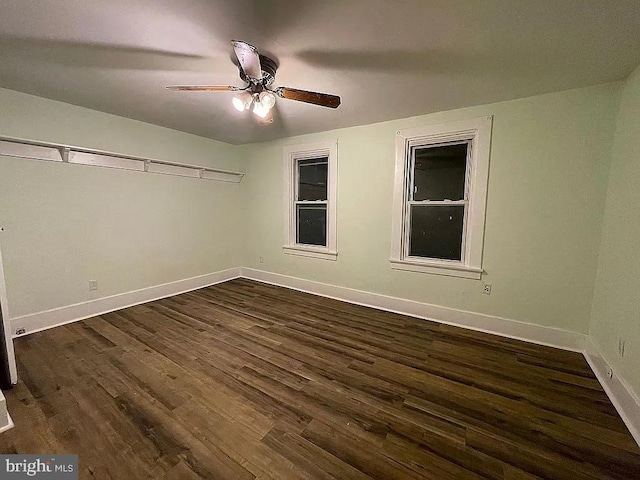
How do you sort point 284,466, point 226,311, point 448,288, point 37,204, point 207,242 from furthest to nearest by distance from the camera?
point 207,242 → point 226,311 → point 448,288 → point 37,204 → point 284,466

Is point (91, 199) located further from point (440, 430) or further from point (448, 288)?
point (448, 288)

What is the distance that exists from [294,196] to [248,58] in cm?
258

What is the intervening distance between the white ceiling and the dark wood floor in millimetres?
2316

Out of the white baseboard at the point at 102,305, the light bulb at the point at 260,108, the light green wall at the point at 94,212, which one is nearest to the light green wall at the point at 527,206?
the light bulb at the point at 260,108

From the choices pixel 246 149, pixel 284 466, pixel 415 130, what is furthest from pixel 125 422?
pixel 246 149

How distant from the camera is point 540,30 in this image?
59.2 inches

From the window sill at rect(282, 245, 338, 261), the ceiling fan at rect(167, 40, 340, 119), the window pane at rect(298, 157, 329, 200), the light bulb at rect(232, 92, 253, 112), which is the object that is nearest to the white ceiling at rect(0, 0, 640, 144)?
the ceiling fan at rect(167, 40, 340, 119)

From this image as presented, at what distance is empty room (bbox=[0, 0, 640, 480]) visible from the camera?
141cm

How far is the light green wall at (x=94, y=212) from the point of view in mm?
2543

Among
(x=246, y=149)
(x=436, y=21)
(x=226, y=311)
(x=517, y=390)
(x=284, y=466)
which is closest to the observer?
(x=284, y=466)

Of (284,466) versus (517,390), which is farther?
(517,390)

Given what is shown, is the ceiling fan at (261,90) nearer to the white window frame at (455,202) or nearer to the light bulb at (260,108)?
the light bulb at (260,108)

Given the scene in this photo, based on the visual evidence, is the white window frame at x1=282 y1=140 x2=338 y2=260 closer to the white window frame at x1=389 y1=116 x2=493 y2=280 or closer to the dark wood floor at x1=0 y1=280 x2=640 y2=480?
the white window frame at x1=389 y1=116 x2=493 y2=280

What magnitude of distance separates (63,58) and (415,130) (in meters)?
3.19
